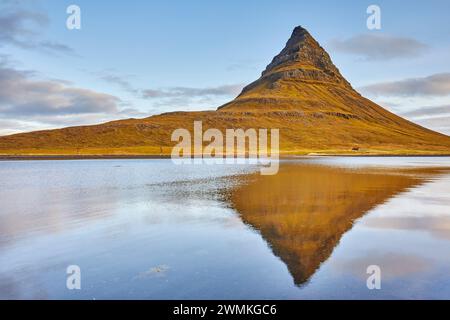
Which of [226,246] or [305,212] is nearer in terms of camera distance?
[226,246]

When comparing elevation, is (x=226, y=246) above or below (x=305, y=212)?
below

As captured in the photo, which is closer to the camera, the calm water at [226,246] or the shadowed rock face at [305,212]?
the calm water at [226,246]
